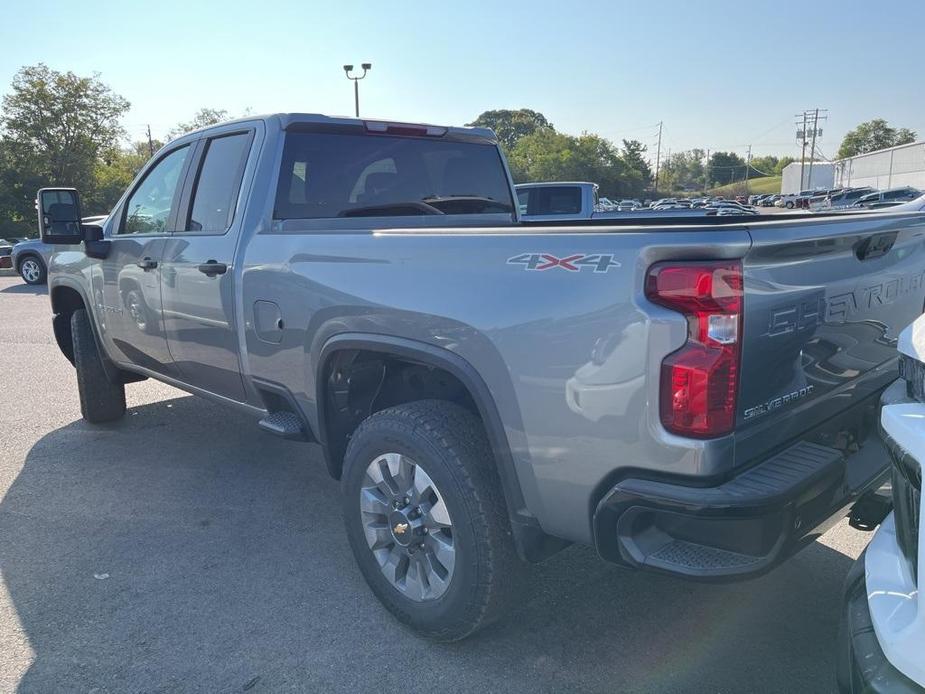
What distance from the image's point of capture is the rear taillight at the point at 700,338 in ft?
6.60

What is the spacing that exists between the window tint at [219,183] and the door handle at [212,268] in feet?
0.65

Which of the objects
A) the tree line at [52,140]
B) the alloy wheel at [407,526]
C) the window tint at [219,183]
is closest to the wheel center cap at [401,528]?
the alloy wheel at [407,526]

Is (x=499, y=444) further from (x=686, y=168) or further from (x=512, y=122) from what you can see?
(x=686, y=168)

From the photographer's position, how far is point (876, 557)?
186 cm

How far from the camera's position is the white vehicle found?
153cm

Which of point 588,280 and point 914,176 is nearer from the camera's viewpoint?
point 588,280

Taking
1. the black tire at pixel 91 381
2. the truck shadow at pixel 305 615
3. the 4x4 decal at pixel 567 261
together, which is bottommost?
the truck shadow at pixel 305 615

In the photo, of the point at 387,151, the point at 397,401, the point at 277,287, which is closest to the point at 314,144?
the point at 387,151

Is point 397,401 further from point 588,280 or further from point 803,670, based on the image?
point 803,670

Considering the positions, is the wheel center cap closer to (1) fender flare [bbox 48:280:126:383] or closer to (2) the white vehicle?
(2) the white vehicle

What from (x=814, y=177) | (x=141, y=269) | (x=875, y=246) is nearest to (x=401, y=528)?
(x=875, y=246)

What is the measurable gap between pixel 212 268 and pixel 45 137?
1623 inches

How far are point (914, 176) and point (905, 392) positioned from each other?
71.9 meters

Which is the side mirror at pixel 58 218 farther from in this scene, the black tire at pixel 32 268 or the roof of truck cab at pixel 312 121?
the black tire at pixel 32 268
